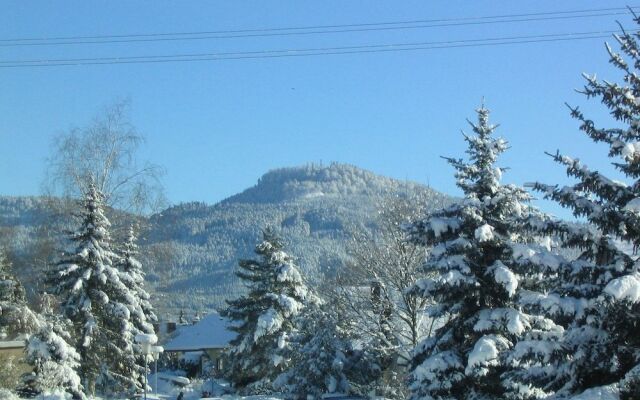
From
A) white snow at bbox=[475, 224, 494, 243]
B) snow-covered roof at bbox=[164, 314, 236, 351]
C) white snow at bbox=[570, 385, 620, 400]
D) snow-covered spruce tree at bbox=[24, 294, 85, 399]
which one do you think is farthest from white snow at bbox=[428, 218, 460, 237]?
snow-covered roof at bbox=[164, 314, 236, 351]

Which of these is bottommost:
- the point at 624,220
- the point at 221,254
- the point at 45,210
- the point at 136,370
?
the point at 136,370

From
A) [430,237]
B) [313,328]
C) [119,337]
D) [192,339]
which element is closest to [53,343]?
[119,337]

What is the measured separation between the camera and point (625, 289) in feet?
39.8

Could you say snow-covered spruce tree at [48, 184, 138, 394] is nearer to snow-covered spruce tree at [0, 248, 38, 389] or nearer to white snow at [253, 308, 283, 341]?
snow-covered spruce tree at [0, 248, 38, 389]

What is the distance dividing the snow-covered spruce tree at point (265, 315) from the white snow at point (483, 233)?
871 inches

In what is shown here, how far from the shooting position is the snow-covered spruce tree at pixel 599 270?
45.5 feet

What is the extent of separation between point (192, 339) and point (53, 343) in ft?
125

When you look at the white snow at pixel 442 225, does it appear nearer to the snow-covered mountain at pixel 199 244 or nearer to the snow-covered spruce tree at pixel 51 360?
the snow-covered mountain at pixel 199 244

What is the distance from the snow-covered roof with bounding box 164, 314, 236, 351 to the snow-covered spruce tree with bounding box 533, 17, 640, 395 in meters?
51.6

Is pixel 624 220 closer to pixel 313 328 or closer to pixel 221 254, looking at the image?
pixel 313 328

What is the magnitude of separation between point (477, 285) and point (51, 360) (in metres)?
18.1

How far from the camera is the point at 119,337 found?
36312mm

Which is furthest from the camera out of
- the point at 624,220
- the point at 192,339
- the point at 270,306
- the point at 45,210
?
the point at 192,339

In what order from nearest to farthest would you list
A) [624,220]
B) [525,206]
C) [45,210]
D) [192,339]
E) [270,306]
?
[624,220] → [525,206] → [45,210] → [270,306] → [192,339]
